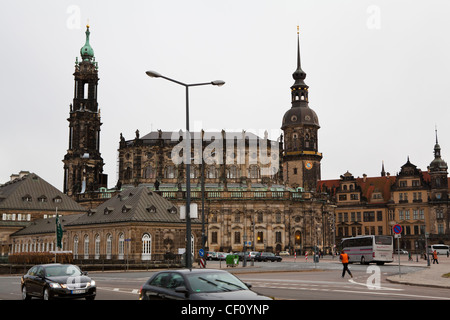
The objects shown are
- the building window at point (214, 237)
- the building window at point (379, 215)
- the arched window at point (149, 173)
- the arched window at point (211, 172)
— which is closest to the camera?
the building window at point (214, 237)

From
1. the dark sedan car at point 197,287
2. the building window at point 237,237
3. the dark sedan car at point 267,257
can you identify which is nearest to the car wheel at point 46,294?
the dark sedan car at point 197,287

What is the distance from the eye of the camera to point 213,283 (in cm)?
1336

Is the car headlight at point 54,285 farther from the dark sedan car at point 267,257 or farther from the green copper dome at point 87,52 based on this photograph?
the green copper dome at point 87,52

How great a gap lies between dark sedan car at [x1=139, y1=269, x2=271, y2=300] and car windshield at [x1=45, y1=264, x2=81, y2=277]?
680cm

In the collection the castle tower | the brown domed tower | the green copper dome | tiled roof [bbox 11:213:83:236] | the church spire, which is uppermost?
the green copper dome

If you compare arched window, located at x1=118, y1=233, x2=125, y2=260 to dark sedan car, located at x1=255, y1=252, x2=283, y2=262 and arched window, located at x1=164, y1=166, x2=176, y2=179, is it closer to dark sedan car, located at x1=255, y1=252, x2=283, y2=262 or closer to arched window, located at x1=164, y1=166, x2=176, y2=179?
dark sedan car, located at x1=255, y1=252, x2=283, y2=262

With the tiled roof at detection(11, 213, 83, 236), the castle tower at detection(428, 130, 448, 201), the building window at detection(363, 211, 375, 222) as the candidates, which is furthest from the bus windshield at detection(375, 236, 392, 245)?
the building window at detection(363, 211, 375, 222)

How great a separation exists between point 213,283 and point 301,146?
10745 centimetres

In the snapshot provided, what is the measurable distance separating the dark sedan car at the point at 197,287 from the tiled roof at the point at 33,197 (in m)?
74.9

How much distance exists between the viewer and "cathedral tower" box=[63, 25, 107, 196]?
111125 millimetres

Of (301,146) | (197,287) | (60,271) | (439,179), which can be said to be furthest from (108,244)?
(439,179)

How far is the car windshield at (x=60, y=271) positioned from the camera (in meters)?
20.1

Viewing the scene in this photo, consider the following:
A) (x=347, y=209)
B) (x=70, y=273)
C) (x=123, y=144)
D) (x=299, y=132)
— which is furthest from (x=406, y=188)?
(x=70, y=273)

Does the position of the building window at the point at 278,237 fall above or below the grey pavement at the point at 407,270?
above
